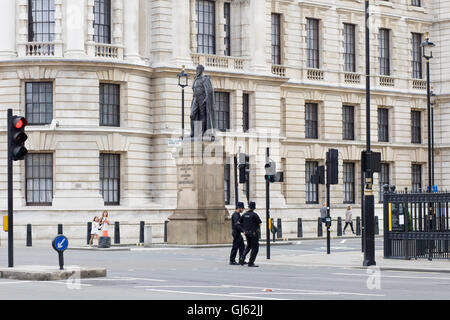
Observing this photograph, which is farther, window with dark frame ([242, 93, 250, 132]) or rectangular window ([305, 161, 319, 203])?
rectangular window ([305, 161, 319, 203])

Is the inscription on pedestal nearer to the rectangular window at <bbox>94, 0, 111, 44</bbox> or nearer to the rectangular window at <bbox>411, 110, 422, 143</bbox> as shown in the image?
the rectangular window at <bbox>94, 0, 111, 44</bbox>

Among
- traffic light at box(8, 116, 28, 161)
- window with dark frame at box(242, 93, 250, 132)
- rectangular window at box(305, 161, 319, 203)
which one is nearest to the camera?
traffic light at box(8, 116, 28, 161)

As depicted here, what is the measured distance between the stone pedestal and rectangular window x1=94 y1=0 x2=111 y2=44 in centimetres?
1391

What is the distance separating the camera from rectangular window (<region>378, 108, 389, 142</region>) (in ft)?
220

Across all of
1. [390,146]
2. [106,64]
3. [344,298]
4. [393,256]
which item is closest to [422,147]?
[390,146]

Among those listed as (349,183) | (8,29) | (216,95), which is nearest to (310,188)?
(349,183)

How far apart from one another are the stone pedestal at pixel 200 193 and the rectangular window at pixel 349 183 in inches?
924

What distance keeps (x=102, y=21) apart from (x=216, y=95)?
7.79 m

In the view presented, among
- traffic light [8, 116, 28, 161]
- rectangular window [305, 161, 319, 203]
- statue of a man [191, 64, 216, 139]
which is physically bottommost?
rectangular window [305, 161, 319, 203]

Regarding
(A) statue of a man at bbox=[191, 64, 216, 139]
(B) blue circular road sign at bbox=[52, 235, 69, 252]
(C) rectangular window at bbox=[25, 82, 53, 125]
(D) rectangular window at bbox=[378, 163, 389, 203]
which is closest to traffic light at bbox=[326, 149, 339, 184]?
(A) statue of a man at bbox=[191, 64, 216, 139]

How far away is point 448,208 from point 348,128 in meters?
35.5

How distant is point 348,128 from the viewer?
6562 cm

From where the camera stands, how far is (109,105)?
53.4 metres

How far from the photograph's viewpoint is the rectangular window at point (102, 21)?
5347 centimetres
